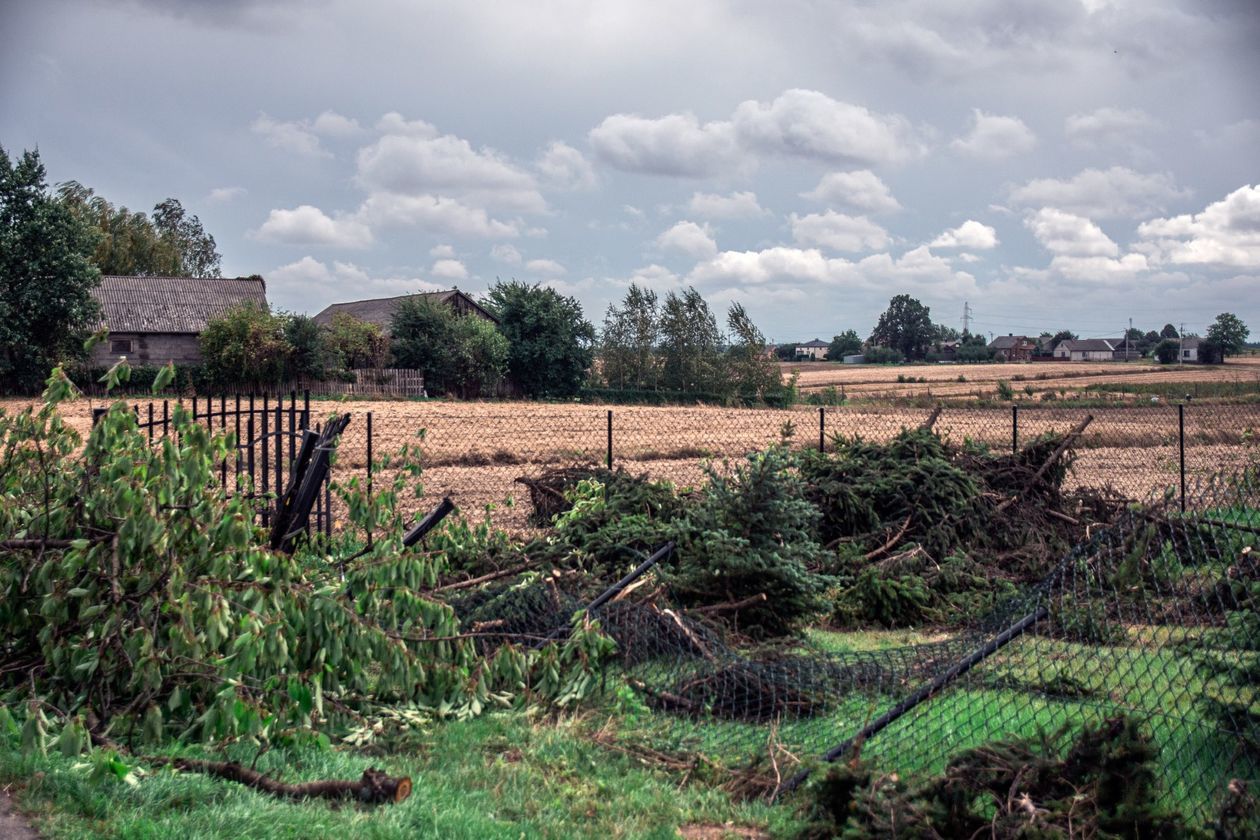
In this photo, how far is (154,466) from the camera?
4805mm

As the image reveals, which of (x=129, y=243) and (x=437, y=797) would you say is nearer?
(x=437, y=797)

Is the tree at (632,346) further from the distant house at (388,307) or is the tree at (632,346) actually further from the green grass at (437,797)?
the green grass at (437,797)

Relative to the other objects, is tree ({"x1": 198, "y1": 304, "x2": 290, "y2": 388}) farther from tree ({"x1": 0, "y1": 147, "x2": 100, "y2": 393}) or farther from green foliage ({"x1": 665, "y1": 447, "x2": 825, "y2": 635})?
green foliage ({"x1": 665, "y1": 447, "x2": 825, "y2": 635})

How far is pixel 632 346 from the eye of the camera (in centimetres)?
5194

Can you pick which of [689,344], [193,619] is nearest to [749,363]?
[689,344]

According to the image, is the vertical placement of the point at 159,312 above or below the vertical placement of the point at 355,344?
above

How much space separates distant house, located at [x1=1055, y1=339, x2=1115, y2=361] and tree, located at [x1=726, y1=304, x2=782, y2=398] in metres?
86.7

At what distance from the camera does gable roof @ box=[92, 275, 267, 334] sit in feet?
173

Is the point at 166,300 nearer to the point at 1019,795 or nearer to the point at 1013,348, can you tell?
the point at 1019,795

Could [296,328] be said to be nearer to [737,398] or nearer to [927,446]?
[737,398]

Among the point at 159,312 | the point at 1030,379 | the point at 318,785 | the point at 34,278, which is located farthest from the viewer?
the point at 1030,379

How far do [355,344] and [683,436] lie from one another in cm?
2447

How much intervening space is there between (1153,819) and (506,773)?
2.52 m

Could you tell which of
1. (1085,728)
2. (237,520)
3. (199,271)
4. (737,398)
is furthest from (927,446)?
(199,271)
